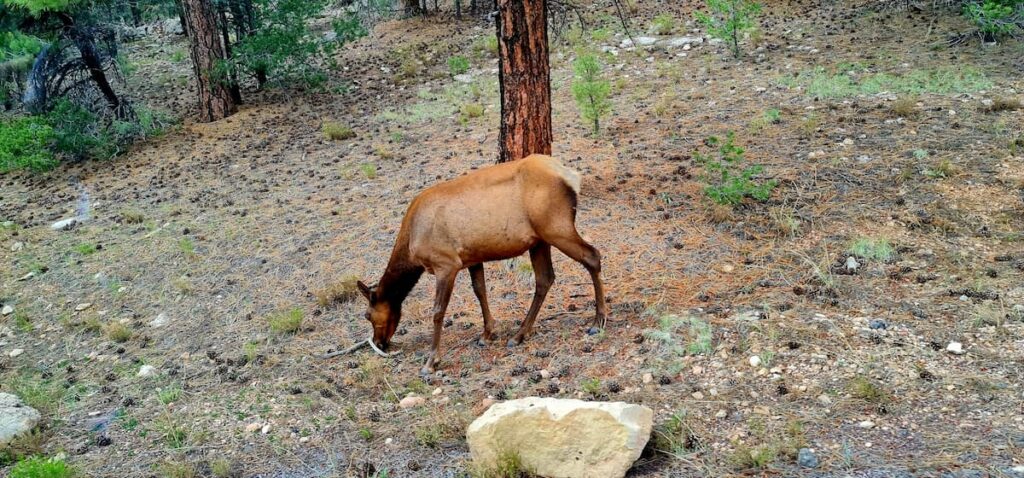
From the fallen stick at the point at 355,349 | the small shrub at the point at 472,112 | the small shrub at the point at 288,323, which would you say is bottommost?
the fallen stick at the point at 355,349

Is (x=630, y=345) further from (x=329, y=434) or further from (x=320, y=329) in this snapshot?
(x=320, y=329)

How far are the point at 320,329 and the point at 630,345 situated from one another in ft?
10.0

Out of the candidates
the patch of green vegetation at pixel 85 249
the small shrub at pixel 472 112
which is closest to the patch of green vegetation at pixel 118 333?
the patch of green vegetation at pixel 85 249

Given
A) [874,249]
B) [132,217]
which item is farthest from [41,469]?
[874,249]

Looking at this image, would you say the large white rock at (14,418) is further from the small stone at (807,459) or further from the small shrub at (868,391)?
the small shrub at (868,391)

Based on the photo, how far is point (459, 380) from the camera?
5.95 metres

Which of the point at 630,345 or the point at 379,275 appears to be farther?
the point at 379,275

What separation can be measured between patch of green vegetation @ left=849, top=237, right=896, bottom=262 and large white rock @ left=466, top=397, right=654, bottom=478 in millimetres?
3201

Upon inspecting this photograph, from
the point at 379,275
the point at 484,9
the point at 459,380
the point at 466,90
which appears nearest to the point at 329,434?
the point at 459,380

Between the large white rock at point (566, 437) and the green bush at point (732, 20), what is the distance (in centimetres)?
952

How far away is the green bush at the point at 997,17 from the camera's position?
10.3 metres

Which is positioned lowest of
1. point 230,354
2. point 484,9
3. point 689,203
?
point 230,354

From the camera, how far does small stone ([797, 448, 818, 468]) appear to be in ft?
13.5

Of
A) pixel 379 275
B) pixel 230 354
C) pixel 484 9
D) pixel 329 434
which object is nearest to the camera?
pixel 329 434
